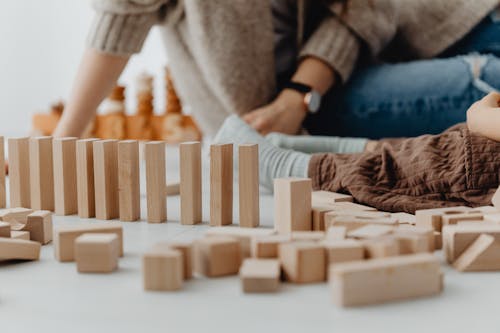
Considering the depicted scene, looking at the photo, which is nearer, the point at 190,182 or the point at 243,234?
the point at 243,234

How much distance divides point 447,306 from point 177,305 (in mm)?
273

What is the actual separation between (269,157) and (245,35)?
1.81 feet

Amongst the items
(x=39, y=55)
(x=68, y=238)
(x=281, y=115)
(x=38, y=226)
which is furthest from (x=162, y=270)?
(x=39, y=55)

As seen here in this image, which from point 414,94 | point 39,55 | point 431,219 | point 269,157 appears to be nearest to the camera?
point 431,219

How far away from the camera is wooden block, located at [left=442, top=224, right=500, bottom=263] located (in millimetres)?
802

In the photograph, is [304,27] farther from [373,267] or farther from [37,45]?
[37,45]

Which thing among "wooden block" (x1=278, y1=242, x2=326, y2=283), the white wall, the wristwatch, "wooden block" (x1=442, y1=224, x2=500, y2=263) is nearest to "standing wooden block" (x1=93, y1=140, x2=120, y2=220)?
"wooden block" (x1=278, y1=242, x2=326, y2=283)

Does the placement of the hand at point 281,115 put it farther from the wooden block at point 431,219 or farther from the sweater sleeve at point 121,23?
the wooden block at point 431,219

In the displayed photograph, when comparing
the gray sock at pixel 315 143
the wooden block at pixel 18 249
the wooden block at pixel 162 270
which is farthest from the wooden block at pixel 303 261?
the gray sock at pixel 315 143

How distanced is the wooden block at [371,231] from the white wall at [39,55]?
2.99 metres

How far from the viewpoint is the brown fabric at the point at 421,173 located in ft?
3.58

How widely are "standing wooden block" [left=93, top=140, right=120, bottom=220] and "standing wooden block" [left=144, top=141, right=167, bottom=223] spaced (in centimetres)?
7

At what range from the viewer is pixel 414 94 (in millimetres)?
1854

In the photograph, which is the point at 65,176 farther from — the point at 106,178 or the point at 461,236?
the point at 461,236
